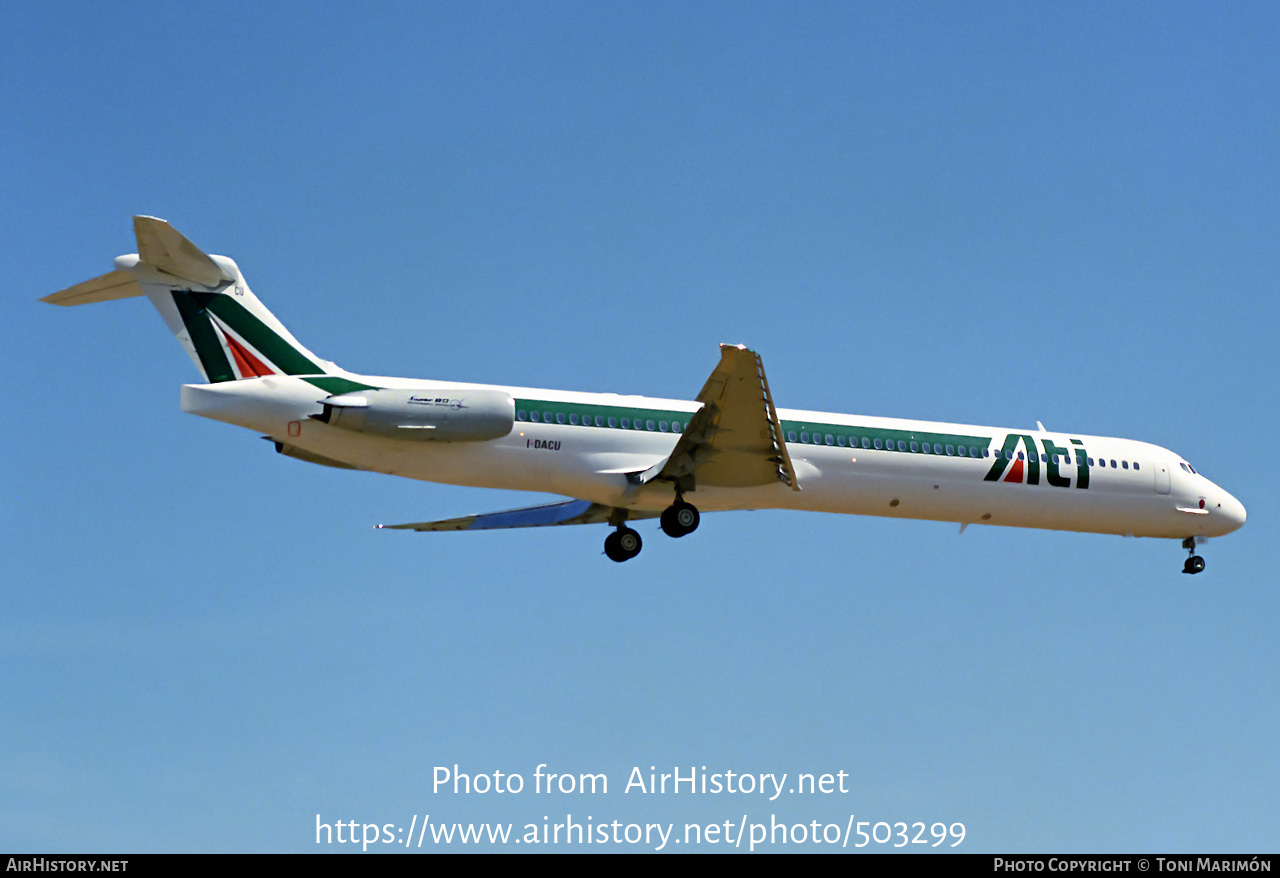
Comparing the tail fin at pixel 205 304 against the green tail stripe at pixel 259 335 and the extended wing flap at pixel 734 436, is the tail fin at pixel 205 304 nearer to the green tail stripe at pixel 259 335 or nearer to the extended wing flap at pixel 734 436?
the green tail stripe at pixel 259 335

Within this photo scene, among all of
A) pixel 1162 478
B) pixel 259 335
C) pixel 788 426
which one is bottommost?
pixel 259 335

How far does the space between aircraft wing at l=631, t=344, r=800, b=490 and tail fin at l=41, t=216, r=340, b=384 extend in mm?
5973

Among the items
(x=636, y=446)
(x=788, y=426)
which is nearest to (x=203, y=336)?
(x=636, y=446)

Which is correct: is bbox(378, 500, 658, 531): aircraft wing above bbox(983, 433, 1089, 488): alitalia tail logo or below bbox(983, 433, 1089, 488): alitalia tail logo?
below

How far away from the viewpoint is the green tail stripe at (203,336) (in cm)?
2067

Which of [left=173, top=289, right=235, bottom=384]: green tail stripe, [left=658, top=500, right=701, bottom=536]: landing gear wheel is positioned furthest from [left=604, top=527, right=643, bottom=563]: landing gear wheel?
[left=173, top=289, right=235, bottom=384]: green tail stripe

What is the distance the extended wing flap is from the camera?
70.9 feet

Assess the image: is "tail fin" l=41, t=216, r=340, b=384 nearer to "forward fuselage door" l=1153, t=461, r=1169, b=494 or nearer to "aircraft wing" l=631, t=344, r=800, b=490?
"aircraft wing" l=631, t=344, r=800, b=490

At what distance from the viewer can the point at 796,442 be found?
2406 centimetres

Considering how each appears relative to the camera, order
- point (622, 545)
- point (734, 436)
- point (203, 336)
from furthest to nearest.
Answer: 1. point (622, 545)
2. point (734, 436)
3. point (203, 336)

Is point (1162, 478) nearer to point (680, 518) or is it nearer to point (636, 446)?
point (680, 518)

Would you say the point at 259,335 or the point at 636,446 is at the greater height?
the point at 636,446

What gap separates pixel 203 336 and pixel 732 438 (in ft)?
28.1

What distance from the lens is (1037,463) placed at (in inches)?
1011
